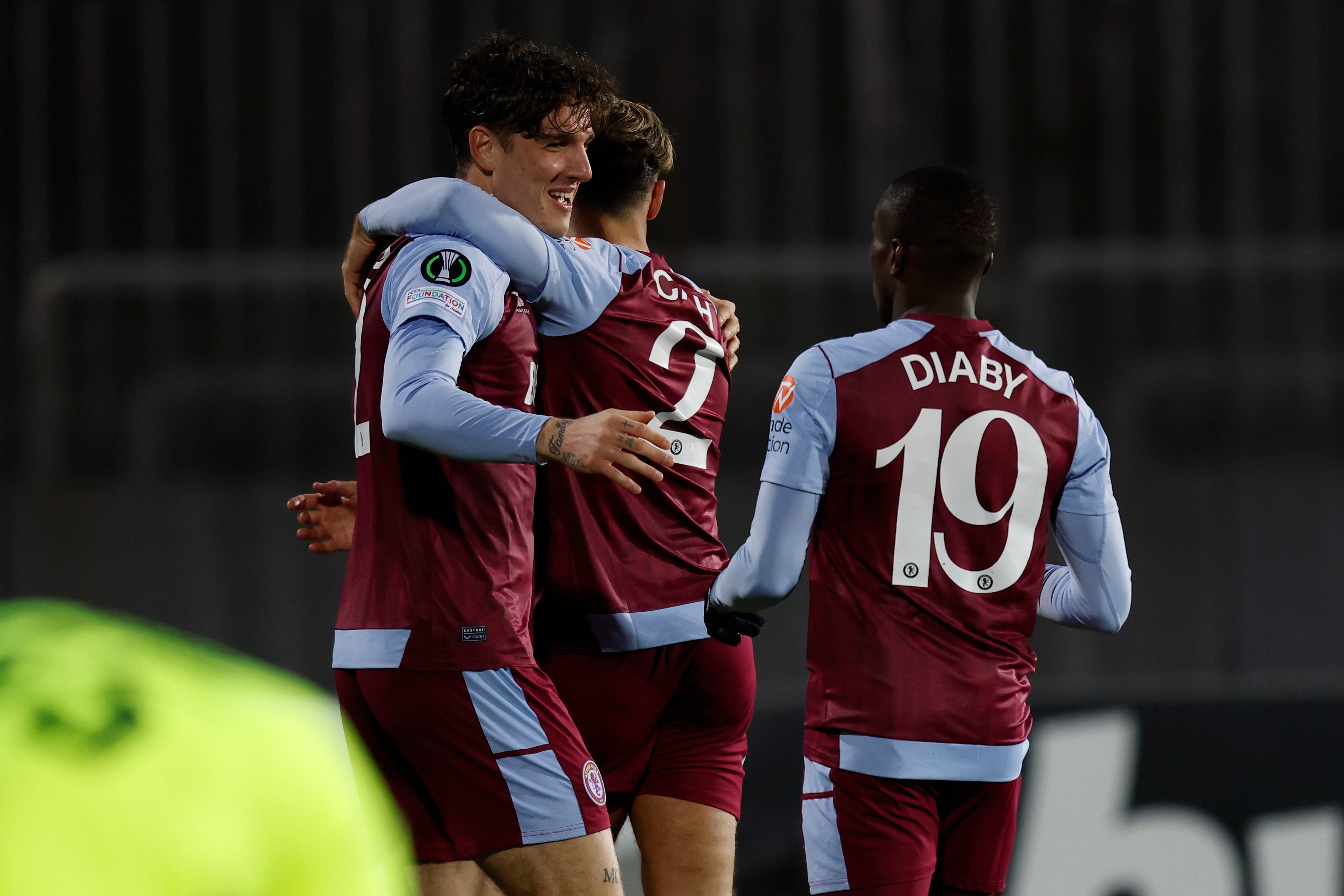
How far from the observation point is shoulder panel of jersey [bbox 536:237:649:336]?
2713 millimetres

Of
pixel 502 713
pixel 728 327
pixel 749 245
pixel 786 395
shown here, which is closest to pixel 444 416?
pixel 502 713

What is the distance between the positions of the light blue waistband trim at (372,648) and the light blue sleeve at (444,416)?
0.35 m

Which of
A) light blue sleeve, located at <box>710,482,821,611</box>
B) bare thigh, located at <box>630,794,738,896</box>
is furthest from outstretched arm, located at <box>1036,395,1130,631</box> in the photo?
bare thigh, located at <box>630,794,738,896</box>

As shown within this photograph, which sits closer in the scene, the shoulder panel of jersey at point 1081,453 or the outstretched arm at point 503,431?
the outstretched arm at point 503,431

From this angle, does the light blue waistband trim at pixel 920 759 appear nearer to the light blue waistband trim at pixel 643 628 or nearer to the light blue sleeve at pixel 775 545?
the light blue sleeve at pixel 775 545

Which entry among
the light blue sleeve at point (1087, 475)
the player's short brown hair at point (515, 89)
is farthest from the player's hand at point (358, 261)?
the light blue sleeve at point (1087, 475)

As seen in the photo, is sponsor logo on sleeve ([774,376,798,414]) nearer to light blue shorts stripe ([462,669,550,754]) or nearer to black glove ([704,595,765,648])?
black glove ([704,595,765,648])

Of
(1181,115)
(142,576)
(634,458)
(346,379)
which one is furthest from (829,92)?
(634,458)

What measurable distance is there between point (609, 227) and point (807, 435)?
0.82m

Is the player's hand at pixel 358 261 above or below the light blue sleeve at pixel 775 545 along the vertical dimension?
above

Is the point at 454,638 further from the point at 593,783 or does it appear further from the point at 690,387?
the point at 690,387

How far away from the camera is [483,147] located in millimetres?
2736

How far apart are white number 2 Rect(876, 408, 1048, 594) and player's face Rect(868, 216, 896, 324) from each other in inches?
10.5

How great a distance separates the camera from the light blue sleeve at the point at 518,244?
2570 millimetres
